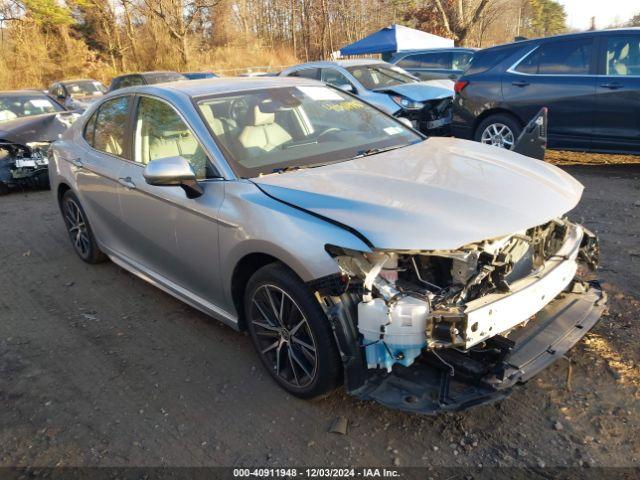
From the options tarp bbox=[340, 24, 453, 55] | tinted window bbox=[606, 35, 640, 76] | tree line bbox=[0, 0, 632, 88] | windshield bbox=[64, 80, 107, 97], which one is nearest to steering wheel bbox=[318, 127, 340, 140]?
tinted window bbox=[606, 35, 640, 76]

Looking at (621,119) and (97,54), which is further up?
(97,54)

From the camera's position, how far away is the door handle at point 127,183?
3.94 meters

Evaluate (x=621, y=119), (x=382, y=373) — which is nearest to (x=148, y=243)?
(x=382, y=373)

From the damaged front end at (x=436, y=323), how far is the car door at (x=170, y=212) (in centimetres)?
101

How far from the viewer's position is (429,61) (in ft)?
46.1

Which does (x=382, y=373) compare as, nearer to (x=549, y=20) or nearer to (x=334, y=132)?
(x=334, y=132)

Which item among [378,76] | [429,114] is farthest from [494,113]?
[378,76]

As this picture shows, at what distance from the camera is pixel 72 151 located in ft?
16.2

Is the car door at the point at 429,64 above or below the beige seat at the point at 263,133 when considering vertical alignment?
above

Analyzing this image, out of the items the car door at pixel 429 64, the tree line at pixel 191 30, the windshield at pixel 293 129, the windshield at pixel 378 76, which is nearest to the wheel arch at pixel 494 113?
the windshield at pixel 378 76

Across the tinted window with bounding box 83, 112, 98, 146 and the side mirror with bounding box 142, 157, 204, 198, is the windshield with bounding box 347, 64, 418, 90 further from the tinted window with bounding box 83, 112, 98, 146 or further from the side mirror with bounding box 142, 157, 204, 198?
the side mirror with bounding box 142, 157, 204, 198

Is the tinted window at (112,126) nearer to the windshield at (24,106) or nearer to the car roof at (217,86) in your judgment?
the car roof at (217,86)

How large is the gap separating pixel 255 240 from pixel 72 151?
2896 millimetres

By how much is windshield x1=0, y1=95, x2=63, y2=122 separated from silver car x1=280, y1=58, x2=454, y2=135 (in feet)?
14.4
